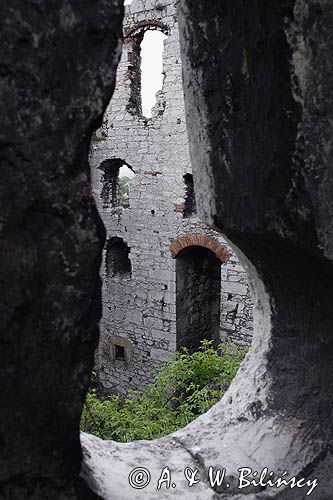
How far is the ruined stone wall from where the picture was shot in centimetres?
727

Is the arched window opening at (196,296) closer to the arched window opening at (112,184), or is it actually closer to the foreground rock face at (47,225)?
the arched window opening at (112,184)

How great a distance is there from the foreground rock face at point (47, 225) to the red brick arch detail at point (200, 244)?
605 cm

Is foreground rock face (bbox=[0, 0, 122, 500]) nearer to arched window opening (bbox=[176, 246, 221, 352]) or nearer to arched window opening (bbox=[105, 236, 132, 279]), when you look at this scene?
arched window opening (bbox=[176, 246, 221, 352])

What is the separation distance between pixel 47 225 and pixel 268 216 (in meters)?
0.71

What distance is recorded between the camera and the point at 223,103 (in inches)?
56.5

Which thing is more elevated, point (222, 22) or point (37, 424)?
point (222, 22)

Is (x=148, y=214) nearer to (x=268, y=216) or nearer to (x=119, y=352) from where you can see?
(x=119, y=352)

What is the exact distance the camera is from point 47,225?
3.20ft

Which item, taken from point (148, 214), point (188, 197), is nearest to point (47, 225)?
point (188, 197)

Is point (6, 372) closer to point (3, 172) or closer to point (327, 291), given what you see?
point (3, 172)

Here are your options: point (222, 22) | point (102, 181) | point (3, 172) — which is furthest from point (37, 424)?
point (102, 181)

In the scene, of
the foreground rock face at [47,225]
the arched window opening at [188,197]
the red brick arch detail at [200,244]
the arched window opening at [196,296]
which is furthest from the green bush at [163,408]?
the arched window opening at [188,197]

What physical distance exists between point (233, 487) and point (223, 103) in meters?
1.22

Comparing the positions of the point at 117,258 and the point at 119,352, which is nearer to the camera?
the point at 119,352
